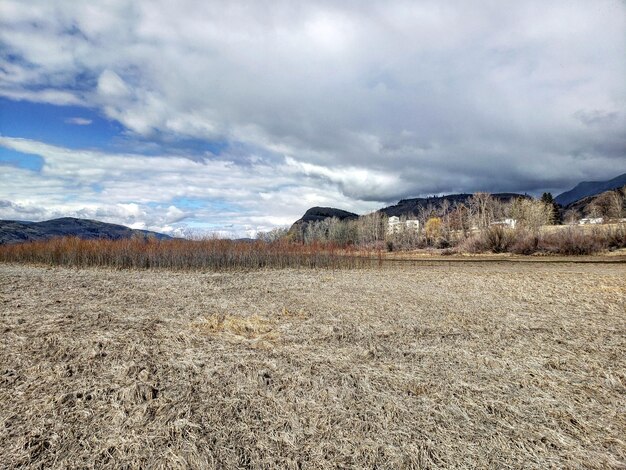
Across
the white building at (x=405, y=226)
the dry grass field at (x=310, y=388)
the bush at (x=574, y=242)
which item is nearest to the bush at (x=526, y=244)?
the bush at (x=574, y=242)

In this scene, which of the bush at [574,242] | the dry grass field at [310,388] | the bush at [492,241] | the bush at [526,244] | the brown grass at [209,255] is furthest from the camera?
the bush at [492,241]

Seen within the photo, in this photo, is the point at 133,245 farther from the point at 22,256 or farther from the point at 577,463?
the point at 577,463

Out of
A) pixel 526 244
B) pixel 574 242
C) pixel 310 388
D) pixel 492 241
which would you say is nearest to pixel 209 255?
pixel 310 388

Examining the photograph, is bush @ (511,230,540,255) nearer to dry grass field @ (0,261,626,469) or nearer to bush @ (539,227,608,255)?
bush @ (539,227,608,255)

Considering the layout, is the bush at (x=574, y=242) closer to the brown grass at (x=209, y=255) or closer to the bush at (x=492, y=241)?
the bush at (x=492, y=241)

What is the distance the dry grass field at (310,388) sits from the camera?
3.02 meters

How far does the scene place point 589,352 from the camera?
17.7 ft

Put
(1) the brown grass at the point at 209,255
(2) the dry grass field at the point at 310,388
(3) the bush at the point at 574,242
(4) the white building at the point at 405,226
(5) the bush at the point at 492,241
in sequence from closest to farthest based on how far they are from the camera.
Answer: (2) the dry grass field at the point at 310,388 → (1) the brown grass at the point at 209,255 → (3) the bush at the point at 574,242 → (5) the bush at the point at 492,241 → (4) the white building at the point at 405,226

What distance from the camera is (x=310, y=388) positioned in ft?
13.5

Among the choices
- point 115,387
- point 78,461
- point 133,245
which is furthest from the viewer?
point 133,245

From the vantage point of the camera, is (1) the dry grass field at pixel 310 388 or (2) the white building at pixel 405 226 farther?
(2) the white building at pixel 405 226

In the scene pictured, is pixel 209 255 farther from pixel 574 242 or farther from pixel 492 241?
pixel 574 242

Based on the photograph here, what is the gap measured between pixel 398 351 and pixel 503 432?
220 cm

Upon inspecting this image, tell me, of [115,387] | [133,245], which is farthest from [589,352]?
[133,245]
